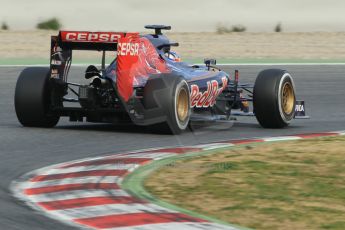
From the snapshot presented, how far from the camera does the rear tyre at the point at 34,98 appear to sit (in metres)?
13.4

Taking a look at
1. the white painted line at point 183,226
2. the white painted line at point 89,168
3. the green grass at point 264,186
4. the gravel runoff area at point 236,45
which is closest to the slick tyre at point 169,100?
the green grass at point 264,186

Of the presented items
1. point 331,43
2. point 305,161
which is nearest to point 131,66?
point 305,161

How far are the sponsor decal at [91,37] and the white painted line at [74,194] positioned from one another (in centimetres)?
486

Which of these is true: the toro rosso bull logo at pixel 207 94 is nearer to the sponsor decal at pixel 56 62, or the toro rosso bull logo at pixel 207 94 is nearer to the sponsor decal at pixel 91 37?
the sponsor decal at pixel 91 37

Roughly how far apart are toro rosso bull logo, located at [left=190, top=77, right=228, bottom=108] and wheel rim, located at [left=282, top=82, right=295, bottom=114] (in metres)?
0.94

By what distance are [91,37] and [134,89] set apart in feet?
3.08

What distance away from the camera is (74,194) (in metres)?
8.43

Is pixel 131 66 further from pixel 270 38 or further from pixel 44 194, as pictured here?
pixel 270 38

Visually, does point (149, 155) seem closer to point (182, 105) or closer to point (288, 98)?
point (182, 105)

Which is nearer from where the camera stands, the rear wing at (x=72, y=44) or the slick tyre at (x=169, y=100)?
the slick tyre at (x=169, y=100)

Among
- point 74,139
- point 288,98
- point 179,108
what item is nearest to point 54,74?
point 74,139

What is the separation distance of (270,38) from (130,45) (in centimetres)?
2532

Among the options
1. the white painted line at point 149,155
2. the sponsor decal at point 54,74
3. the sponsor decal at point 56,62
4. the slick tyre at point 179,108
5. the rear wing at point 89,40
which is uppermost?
the rear wing at point 89,40

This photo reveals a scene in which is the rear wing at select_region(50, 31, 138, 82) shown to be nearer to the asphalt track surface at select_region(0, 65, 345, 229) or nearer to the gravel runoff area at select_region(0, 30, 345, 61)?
the asphalt track surface at select_region(0, 65, 345, 229)
